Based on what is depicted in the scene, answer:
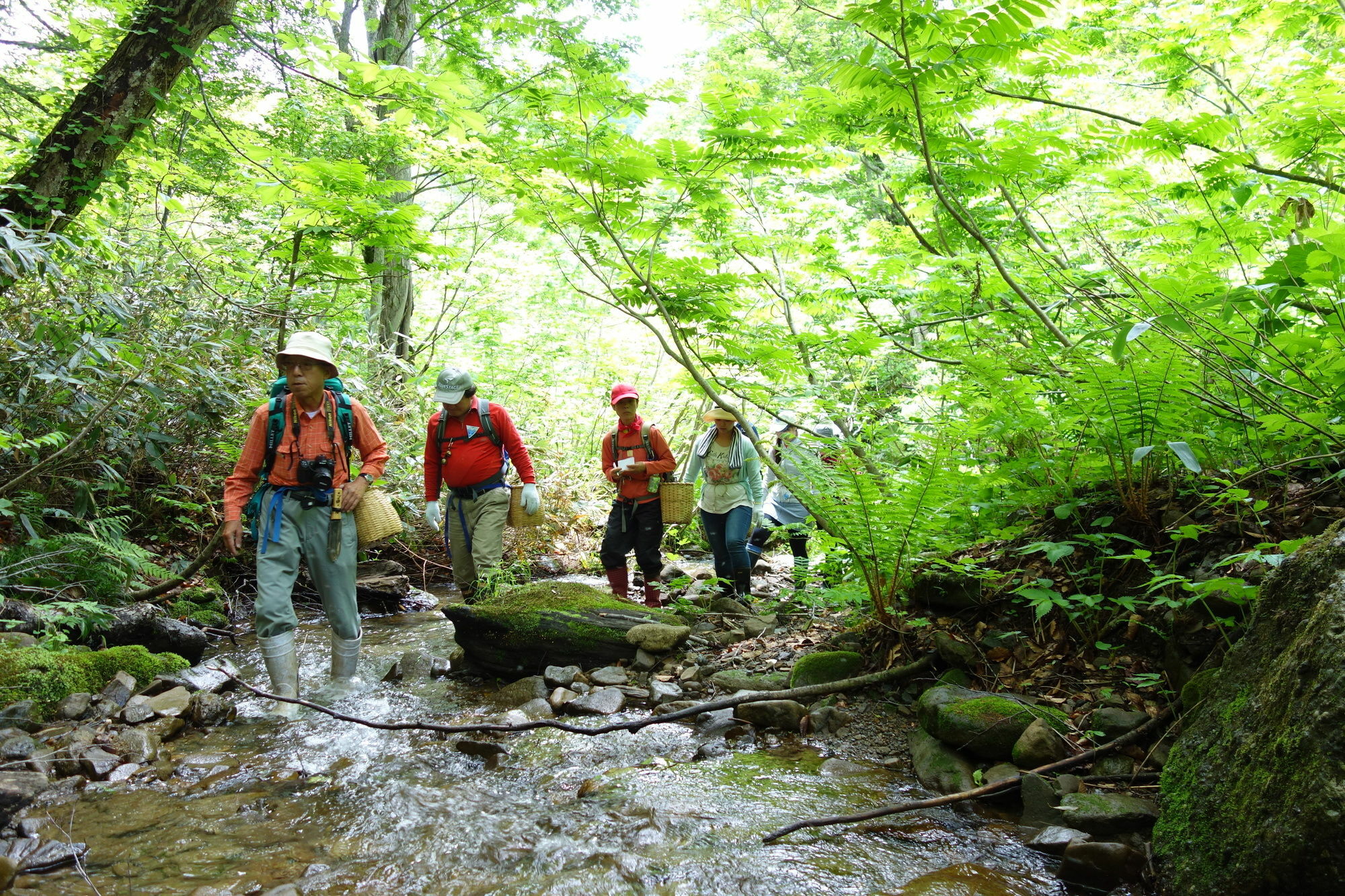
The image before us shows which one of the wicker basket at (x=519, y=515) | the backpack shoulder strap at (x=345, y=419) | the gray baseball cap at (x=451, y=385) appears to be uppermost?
the gray baseball cap at (x=451, y=385)

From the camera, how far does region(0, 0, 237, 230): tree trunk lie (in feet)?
18.9

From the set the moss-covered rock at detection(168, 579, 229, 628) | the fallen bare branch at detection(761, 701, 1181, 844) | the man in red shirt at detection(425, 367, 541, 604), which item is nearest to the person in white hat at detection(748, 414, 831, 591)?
the man in red shirt at detection(425, 367, 541, 604)

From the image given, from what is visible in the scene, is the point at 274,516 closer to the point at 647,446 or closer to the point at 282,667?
the point at 282,667

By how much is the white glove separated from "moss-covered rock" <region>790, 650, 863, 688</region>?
3024 millimetres

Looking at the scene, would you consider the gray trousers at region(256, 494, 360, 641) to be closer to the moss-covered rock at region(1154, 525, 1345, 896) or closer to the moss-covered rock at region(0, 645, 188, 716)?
the moss-covered rock at region(0, 645, 188, 716)

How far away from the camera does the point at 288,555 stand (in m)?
5.02

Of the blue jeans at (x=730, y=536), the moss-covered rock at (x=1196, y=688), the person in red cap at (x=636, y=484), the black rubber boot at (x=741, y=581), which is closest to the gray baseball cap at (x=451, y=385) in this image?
the person in red cap at (x=636, y=484)

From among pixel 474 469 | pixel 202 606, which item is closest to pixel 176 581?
pixel 202 606

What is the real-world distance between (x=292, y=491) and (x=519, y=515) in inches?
96.4

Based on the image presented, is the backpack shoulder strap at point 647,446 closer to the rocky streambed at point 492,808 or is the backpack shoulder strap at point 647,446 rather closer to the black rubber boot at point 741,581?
the black rubber boot at point 741,581

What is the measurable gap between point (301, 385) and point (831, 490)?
3506mm

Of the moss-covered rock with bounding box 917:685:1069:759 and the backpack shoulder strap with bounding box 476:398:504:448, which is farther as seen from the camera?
the backpack shoulder strap with bounding box 476:398:504:448

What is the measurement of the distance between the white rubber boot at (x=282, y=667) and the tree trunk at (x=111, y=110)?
3565mm

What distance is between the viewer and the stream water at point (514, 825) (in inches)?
115
